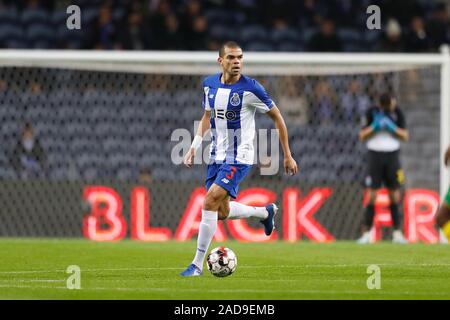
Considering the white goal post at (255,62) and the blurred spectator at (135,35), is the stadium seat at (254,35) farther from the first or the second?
the white goal post at (255,62)

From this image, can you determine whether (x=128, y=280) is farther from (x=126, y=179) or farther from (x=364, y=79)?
(x=364, y=79)

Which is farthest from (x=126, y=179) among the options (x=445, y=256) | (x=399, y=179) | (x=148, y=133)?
(x=445, y=256)

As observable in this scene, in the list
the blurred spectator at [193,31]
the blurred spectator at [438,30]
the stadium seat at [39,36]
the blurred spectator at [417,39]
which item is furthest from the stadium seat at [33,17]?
the blurred spectator at [438,30]

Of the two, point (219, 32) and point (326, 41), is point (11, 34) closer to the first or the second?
point (219, 32)

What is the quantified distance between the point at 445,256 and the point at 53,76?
7.23 meters

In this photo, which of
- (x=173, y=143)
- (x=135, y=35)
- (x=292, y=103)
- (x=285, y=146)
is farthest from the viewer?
(x=135, y=35)

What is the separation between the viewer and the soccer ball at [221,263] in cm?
1005

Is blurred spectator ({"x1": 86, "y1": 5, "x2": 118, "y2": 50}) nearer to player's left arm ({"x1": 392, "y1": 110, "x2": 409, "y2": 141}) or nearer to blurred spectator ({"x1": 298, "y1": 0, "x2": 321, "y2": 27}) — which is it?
blurred spectator ({"x1": 298, "y1": 0, "x2": 321, "y2": 27})

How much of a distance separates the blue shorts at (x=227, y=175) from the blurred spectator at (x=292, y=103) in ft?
23.5

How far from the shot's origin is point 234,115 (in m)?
10.7

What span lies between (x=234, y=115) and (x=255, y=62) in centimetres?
630

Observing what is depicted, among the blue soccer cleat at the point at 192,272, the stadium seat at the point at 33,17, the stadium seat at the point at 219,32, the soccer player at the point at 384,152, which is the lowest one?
the blue soccer cleat at the point at 192,272

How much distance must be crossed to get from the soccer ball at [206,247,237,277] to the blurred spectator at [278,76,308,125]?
7.88m

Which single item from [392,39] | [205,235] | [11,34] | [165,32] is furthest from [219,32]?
[205,235]
